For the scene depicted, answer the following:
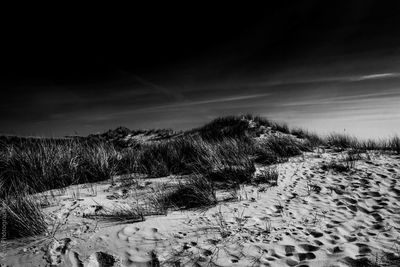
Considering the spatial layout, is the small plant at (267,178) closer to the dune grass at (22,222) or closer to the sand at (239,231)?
the sand at (239,231)

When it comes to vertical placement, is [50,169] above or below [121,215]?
above

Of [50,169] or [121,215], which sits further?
[50,169]

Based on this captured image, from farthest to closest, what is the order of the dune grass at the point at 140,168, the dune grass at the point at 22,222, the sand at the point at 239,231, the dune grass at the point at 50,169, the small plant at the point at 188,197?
the dune grass at the point at 50,169 → the small plant at the point at 188,197 → the dune grass at the point at 140,168 → the dune grass at the point at 22,222 → the sand at the point at 239,231

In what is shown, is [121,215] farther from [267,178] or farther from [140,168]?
[267,178]

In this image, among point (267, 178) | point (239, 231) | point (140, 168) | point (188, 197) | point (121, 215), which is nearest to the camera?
point (239, 231)

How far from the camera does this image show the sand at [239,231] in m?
2.81

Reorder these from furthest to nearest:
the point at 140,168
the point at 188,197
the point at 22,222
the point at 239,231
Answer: the point at 140,168 < the point at 188,197 < the point at 239,231 < the point at 22,222

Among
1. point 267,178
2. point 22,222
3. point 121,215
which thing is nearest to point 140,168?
point 121,215

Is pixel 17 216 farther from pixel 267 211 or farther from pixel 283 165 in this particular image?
pixel 283 165

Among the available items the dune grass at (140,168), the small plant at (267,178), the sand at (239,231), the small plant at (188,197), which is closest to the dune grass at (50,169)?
the dune grass at (140,168)

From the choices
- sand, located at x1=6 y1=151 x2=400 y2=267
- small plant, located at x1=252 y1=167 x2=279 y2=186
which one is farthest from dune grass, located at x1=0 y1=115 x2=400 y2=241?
sand, located at x1=6 y1=151 x2=400 y2=267

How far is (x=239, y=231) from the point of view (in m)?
3.38

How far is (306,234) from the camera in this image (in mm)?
3389

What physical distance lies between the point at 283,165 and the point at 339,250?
3633 millimetres
